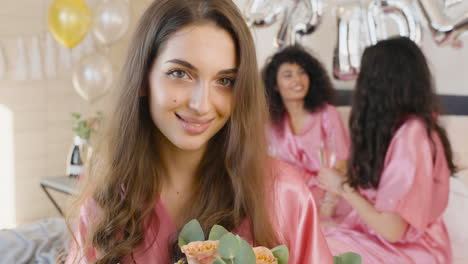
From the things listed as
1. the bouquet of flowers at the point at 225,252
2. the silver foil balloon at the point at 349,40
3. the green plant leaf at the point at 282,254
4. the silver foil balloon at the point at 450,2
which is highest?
the silver foil balloon at the point at 450,2

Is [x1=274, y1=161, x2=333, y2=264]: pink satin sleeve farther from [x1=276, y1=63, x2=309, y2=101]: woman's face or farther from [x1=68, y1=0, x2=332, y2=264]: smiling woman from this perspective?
[x1=276, y1=63, x2=309, y2=101]: woman's face

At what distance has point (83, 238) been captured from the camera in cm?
105

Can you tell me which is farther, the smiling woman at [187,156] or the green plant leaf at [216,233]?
the smiling woman at [187,156]

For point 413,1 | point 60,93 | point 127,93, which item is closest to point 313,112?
point 413,1

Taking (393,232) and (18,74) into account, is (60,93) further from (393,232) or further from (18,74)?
(393,232)

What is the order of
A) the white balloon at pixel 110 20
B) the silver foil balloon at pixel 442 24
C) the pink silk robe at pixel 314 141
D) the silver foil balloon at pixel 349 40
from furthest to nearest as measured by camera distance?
the white balloon at pixel 110 20
the pink silk robe at pixel 314 141
the silver foil balloon at pixel 349 40
the silver foil balloon at pixel 442 24

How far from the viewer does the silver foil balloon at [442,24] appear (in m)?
2.07

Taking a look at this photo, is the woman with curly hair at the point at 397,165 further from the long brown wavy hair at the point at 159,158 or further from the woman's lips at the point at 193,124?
the woman's lips at the point at 193,124

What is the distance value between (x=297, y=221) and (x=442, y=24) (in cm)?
142

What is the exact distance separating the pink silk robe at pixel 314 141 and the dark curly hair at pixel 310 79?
55 millimetres

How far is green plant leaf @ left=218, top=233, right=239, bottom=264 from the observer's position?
0.61 m

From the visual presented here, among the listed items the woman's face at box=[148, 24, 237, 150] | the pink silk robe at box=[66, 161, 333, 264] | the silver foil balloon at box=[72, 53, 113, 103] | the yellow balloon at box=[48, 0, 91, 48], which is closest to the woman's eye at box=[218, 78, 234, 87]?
the woman's face at box=[148, 24, 237, 150]

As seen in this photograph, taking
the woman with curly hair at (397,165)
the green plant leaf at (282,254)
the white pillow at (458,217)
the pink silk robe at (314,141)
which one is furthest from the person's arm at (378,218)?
the green plant leaf at (282,254)

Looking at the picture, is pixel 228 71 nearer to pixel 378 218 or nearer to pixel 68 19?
pixel 378 218
